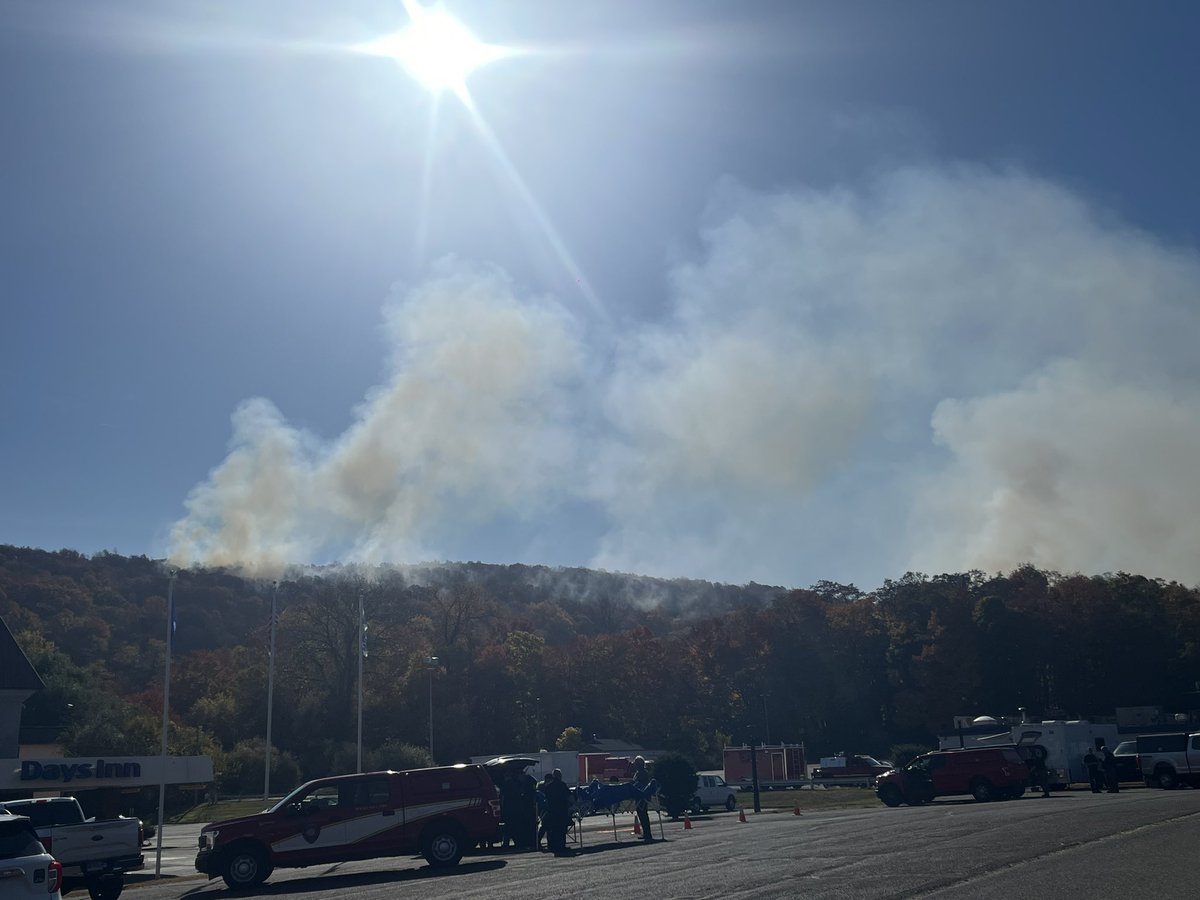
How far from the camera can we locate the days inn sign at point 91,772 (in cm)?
2922

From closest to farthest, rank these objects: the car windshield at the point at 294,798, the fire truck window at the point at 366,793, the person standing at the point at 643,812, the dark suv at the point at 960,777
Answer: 1. the car windshield at the point at 294,798
2. the fire truck window at the point at 366,793
3. the person standing at the point at 643,812
4. the dark suv at the point at 960,777

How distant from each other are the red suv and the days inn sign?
10.8 meters

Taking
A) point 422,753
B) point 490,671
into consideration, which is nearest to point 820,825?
point 422,753

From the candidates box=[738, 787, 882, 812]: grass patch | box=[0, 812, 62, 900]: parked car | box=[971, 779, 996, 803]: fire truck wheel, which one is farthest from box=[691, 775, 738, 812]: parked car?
box=[0, 812, 62, 900]: parked car

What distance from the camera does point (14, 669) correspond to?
41.7 meters

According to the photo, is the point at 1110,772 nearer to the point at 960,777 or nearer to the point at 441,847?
the point at 960,777

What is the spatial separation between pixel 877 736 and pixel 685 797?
46.7m

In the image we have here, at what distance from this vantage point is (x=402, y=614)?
80.1 metres

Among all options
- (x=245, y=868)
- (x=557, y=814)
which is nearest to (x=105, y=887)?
(x=245, y=868)

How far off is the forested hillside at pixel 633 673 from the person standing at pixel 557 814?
39.6 m

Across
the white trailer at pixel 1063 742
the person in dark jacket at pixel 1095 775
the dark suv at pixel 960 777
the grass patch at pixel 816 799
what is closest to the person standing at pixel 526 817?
the grass patch at pixel 816 799

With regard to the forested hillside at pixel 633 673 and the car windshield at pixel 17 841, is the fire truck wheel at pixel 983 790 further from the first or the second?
the forested hillside at pixel 633 673

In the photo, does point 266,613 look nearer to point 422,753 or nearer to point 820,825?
point 422,753

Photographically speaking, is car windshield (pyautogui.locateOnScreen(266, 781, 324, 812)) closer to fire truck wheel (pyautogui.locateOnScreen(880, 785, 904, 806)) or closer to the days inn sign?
the days inn sign
